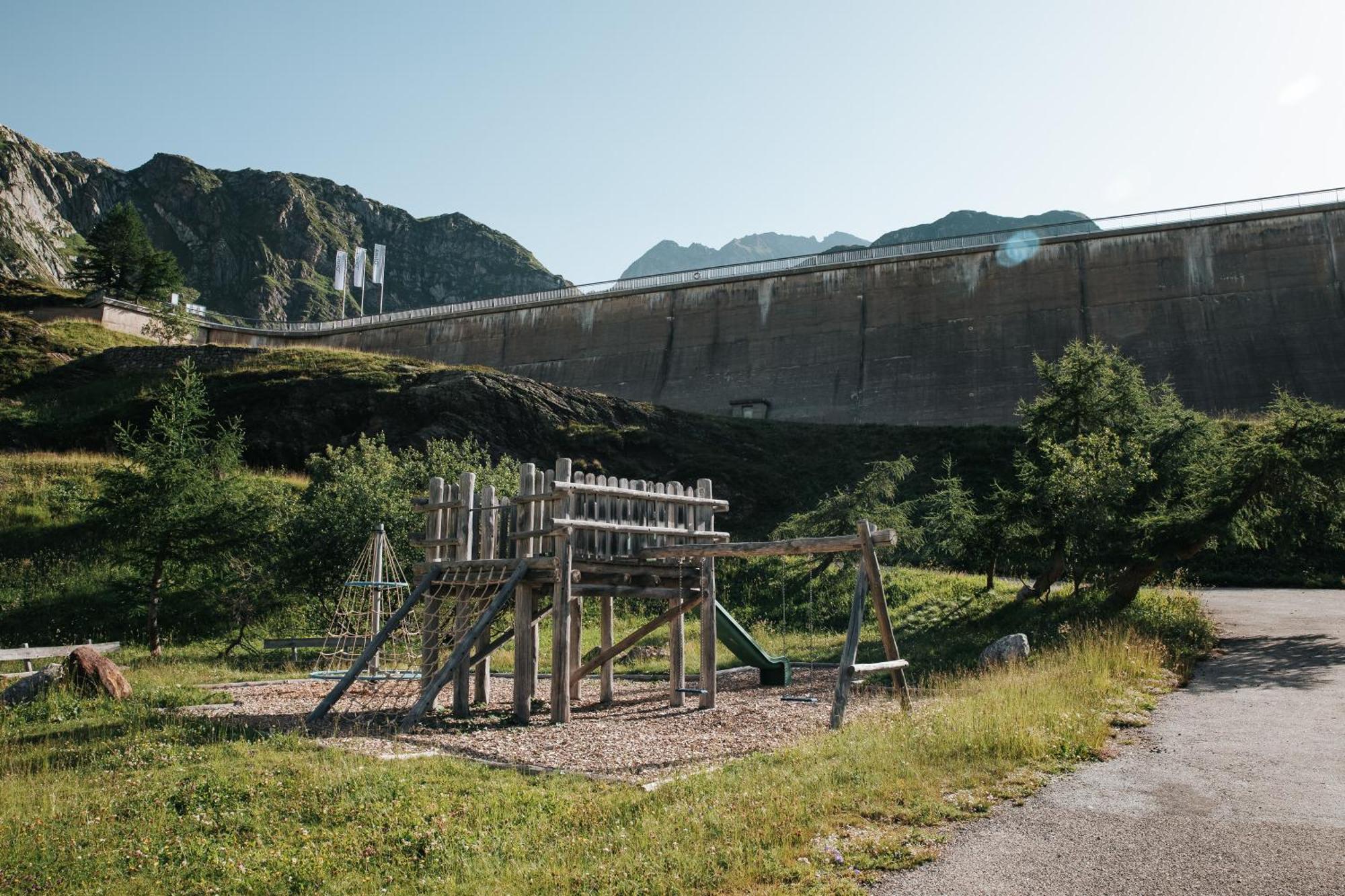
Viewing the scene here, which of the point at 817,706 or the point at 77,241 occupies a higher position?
the point at 77,241

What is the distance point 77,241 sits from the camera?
356ft

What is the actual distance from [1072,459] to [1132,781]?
1312 cm

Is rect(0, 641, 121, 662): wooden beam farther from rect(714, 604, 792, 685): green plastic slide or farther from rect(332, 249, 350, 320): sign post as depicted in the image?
rect(332, 249, 350, 320): sign post

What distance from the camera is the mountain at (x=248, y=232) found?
107500 millimetres

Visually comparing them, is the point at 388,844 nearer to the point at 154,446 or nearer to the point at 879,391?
the point at 154,446

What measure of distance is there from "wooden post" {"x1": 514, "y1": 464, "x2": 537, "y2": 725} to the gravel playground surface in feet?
1.05

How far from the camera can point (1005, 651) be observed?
570 inches

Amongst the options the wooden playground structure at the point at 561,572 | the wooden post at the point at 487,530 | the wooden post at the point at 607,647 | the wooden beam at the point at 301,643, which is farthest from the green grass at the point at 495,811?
the wooden beam at the point at 301,643

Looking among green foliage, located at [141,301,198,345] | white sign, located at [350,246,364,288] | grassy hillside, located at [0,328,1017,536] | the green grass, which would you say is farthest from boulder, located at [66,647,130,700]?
white sign, located at [350,246,364,288]

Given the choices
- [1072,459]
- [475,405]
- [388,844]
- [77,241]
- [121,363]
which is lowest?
[388,844]

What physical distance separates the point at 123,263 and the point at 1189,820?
285 ft

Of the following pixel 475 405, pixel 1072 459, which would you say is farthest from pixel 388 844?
pixel 475 405

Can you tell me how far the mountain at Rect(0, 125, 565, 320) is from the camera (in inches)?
4232

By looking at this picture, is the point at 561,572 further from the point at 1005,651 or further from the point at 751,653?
the point at 1005,651
